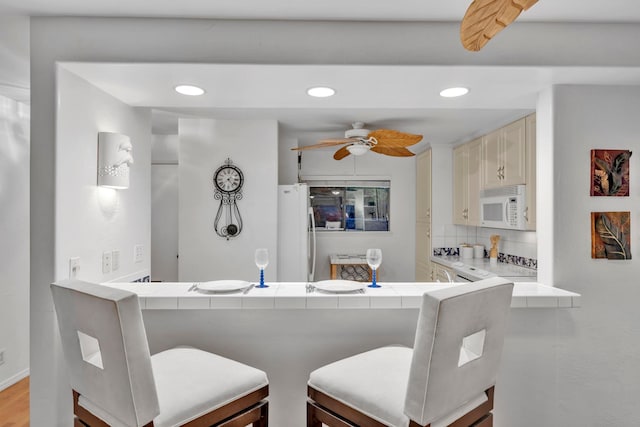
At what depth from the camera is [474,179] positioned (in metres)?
3.99

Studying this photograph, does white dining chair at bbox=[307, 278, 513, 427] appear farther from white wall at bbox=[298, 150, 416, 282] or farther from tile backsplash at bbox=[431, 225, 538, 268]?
white wall at bbox=[298, 150, 416, 282]

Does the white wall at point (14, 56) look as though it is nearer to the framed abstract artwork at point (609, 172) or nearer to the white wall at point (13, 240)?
the white wall at point (13, 240)

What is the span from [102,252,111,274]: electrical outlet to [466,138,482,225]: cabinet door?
341 cm

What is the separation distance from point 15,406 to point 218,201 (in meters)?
2.14

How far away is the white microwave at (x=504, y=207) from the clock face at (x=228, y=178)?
2.46 meters

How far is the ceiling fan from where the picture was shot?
2.84 meters

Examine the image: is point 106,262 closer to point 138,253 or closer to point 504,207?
point 138,253

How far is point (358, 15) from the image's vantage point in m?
1.71

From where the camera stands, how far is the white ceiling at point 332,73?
1637mm

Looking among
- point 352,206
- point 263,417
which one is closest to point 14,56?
point 263,417

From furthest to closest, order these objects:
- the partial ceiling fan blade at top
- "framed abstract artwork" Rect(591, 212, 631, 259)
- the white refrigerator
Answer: the white refrigerator
"framed abstract artwork" Rect(591, 212, 631, 259)
the partial ceiling fan blade at top

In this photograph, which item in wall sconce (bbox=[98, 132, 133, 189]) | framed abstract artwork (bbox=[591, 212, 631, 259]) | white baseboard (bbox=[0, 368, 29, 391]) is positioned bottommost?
white baseboard (bbox=[0, 368, 29, 391])

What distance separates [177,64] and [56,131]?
65cm

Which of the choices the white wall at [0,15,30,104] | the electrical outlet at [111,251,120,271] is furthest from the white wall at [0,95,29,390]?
the electrical outlet at [111,251,120,271]
